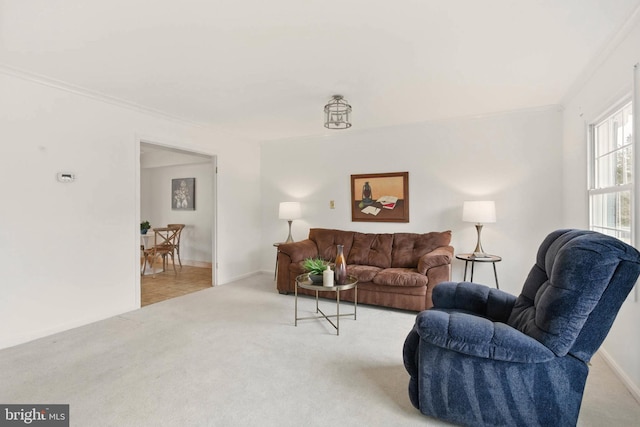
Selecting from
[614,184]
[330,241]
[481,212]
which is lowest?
[330,241]

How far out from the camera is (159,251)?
18.7 ft

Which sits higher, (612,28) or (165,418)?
(612,28)

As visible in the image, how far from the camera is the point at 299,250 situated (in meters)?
4.41

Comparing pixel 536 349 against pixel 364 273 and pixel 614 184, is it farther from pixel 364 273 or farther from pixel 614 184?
pixel 364 273

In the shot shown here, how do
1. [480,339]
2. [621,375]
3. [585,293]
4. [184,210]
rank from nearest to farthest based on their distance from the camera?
[585,293] < [480,339] < [621,375] < [184,210]

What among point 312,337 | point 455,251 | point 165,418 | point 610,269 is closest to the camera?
point 610,269

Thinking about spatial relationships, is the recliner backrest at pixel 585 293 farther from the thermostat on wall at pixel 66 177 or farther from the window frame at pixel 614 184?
the thermostat on wall at pixel 66 177

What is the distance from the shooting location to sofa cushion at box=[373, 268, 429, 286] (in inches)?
139

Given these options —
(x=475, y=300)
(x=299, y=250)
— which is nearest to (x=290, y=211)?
(x=299, y=250)

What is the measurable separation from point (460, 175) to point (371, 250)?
5.10 feet

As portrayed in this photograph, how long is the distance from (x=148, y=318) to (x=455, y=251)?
149 inches

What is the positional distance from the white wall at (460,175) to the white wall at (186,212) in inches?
82.8

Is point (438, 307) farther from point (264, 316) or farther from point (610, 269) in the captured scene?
point (264, 316)

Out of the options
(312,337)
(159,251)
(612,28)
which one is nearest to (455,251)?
(312,337)
